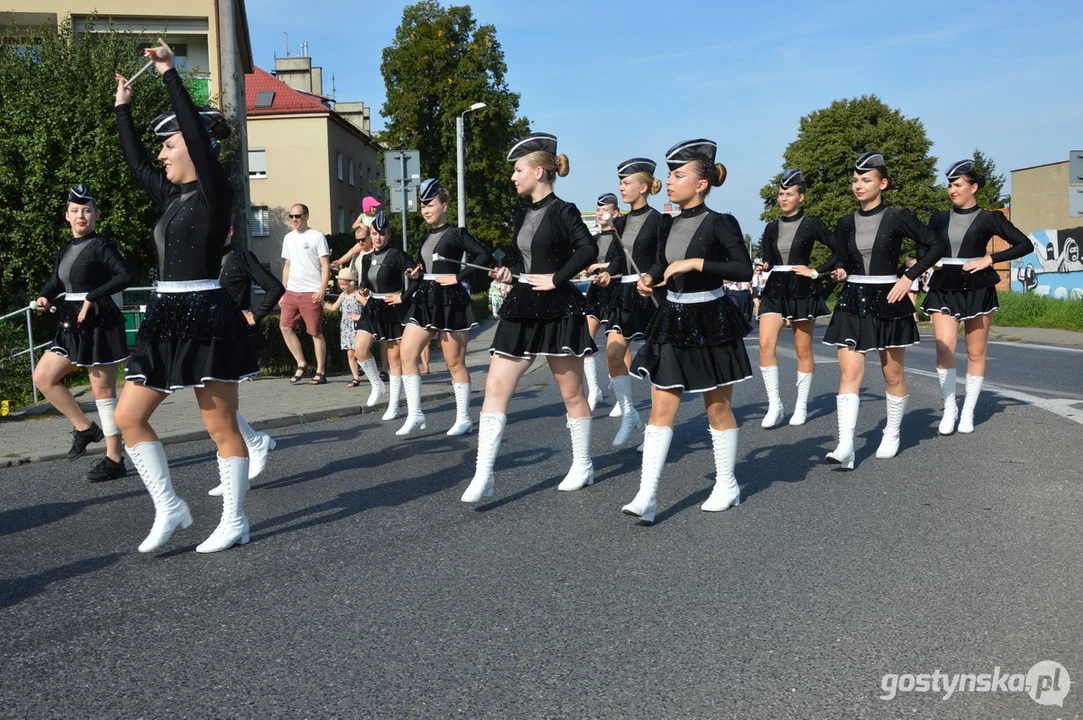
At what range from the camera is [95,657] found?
3697 mm

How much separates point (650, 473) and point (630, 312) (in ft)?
10.8

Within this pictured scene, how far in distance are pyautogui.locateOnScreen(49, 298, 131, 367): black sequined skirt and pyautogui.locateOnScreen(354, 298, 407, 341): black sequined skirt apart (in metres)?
3.51

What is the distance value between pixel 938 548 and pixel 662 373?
1.61 metres

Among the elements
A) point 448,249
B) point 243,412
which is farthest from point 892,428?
point 243,412

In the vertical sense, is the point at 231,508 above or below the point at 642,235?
below

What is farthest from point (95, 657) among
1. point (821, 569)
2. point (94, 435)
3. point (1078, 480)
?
point (1078, 480)

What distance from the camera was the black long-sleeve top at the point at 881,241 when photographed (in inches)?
285

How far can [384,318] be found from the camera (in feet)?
34.4

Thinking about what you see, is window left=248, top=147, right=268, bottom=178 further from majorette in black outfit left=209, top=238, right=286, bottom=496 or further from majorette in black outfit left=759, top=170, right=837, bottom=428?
majorette in black outfit left=209, top=238, right=286, bottom=496

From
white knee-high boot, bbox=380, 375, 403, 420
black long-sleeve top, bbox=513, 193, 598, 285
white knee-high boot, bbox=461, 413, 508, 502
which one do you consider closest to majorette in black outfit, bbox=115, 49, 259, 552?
white knee-high boot, bbox=461, 413, 508, 502

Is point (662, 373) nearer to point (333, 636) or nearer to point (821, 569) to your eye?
point (821, 569)

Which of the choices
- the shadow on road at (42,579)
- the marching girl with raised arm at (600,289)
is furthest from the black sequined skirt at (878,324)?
the shadow on road at (42,579)

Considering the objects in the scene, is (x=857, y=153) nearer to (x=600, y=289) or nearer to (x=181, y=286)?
(x=600, y=289)

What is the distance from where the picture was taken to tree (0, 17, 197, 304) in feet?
83.5
